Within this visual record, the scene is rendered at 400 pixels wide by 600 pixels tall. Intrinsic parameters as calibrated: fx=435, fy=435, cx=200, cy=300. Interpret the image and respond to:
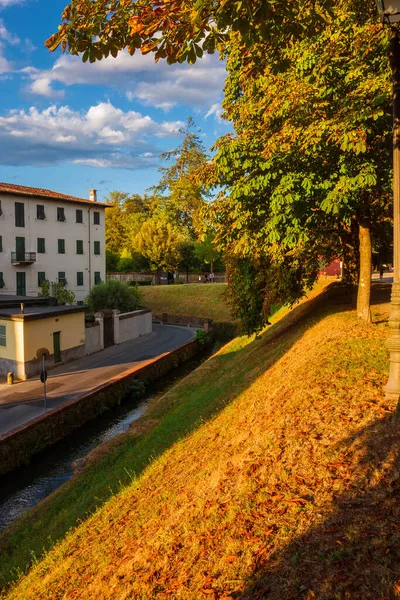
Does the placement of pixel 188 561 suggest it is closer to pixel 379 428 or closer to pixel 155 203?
pixel 379 428

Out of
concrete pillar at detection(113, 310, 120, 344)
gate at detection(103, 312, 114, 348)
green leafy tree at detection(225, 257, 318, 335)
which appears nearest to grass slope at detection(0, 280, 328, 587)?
green leafy tree at detection(225, 257, 318, 335)

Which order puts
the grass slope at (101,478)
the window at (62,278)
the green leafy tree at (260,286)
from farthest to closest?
1. the window at (62,278)
2. the green leafy tree at (260,286)
3. the grass slope at (101,478)

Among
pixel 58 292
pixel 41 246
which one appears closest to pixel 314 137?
pixel 58 292

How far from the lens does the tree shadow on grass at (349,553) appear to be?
3.89 m

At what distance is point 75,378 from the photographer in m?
24.0

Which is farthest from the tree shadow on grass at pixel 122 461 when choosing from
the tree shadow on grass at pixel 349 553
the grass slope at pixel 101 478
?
the tree shadow on grass at pixel 349 553

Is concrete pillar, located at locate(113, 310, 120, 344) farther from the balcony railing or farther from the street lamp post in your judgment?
the street lamp post

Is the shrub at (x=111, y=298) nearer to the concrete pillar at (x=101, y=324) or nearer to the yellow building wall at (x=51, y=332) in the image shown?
the concrete pillar at (x=101, y=324)

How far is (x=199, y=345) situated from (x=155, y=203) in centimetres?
3534

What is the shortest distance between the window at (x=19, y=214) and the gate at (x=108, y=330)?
Result: 42.8ft

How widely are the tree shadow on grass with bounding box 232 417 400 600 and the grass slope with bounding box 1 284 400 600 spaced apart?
0.04ft

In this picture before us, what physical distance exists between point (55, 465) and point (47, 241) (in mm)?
29523

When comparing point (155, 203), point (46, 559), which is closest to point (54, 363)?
point (46, 559)

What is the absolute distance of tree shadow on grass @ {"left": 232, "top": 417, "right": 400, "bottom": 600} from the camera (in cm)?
389
